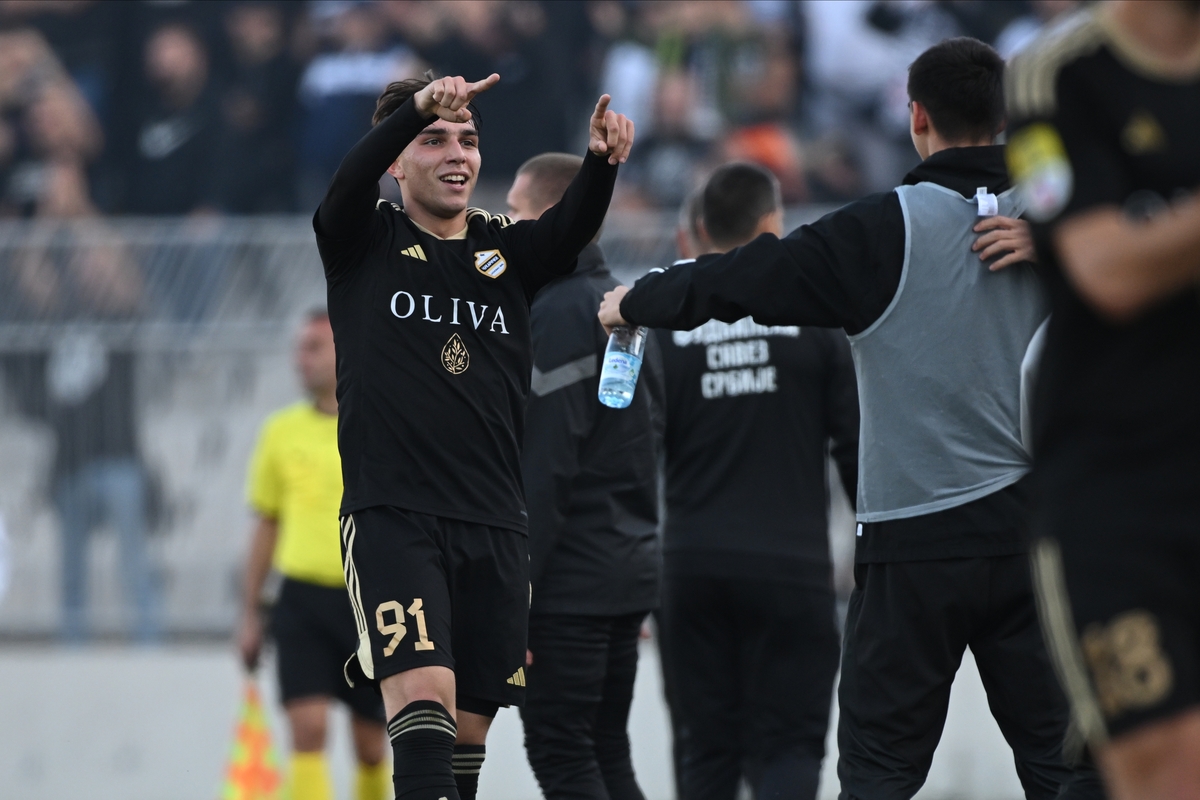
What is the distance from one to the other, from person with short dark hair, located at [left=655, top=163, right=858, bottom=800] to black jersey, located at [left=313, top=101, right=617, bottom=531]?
59.6 inches

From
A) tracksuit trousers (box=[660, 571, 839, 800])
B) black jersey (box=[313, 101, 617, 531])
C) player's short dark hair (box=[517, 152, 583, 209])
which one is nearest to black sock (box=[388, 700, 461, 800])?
black jersey (box=[313, 101, 617, 531])

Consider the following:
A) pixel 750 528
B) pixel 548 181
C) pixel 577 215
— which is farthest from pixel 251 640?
pixel 577 215

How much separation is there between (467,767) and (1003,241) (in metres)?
1.92

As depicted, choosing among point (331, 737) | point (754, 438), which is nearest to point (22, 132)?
point (331, 737)

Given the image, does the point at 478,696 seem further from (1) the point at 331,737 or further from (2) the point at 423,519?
(1) the point at 331,737

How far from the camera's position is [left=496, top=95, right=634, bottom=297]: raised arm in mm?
4211

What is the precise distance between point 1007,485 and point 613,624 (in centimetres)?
183

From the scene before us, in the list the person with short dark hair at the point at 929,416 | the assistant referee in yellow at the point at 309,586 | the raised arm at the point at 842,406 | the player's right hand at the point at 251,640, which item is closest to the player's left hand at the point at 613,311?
the person with short dark hair at the point at 929,416

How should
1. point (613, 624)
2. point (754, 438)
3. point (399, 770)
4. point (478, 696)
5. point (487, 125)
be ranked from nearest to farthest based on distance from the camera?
point (399, 770) < point (478, 696) < point (613, 624) < point (754, 438) < point (487, 125)

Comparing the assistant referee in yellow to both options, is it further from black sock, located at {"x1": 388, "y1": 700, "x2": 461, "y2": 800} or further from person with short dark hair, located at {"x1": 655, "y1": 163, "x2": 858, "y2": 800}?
black sock, located at {"x1": 388, "y1": 700, "x2": 461, "y2": 800}

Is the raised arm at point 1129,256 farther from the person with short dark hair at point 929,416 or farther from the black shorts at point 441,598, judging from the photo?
the black shorts at point 441,598

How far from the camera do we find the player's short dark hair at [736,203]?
19.1 ft

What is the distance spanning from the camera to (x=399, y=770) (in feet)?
12.7

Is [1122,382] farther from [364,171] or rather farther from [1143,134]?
[364,171]
